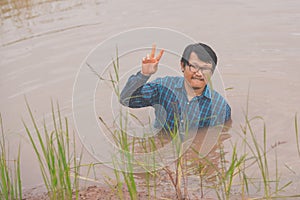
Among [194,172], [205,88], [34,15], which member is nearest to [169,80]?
[205,88]

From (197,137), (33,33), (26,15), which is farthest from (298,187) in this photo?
(26,15)

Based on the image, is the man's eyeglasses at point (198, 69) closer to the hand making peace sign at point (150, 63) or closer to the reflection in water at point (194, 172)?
the hand making peace sign at point (150, 63)

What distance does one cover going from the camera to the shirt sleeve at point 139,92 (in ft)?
11.7

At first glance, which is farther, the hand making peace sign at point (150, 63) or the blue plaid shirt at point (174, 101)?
the blue plaid shirt at point (174, 101)

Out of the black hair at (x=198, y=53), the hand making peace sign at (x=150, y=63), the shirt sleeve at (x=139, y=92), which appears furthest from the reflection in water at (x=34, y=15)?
the hand making peace sign at (x=150, y=63)

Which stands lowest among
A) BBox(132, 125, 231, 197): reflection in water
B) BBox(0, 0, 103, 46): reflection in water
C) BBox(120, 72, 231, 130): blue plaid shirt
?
BBox(132, 125, 231, 197): reflection in water

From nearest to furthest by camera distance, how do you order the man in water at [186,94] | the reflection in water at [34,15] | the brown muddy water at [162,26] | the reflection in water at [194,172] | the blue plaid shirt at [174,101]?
the reflection in water at [194,172] < the man in water at [186,94] < the blue plaid shirt at [174,101] < the brown muddy water at [162,26] < the reflection in water at [34,15]

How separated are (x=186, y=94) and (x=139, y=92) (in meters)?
0.34

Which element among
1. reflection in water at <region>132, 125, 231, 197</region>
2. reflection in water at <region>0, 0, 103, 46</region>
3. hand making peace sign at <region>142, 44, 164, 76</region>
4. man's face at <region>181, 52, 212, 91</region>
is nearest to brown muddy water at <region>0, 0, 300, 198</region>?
reflection in water at <region>0, 0, 103, 46</region>

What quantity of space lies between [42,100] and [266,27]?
2711mm

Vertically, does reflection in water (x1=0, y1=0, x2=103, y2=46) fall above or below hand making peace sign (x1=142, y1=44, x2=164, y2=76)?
above

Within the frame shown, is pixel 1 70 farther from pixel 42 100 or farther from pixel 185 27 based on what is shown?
pixel 185 27

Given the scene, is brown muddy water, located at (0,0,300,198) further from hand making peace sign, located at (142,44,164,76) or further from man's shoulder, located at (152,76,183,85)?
hand making peace sign, located at (142,44,164,76)

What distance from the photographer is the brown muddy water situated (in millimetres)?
4301
